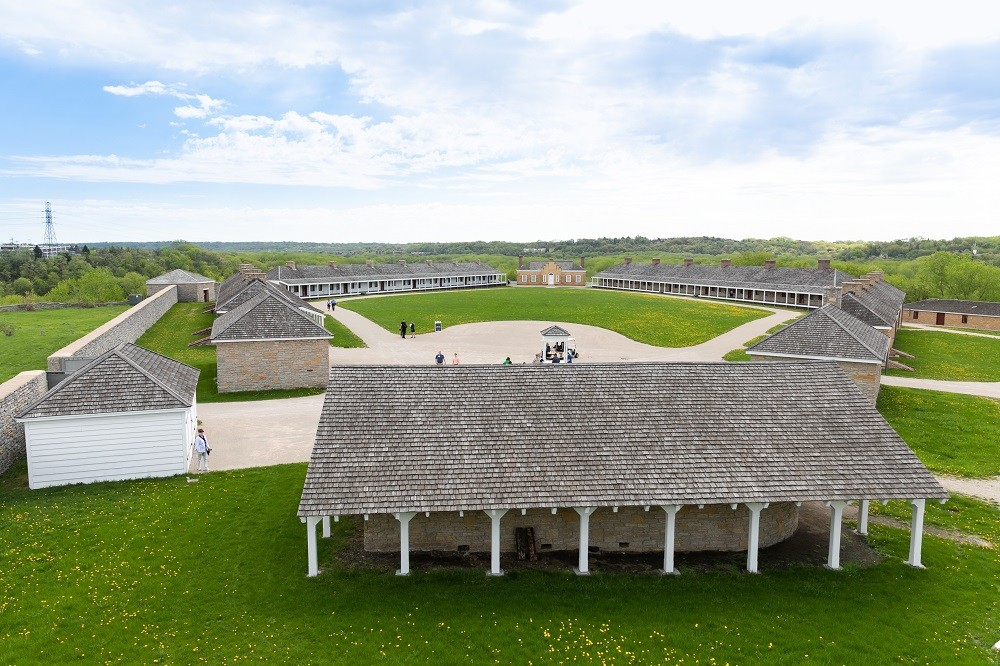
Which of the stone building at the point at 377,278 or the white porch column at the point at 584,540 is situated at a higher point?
the stone building at the point at 377,278

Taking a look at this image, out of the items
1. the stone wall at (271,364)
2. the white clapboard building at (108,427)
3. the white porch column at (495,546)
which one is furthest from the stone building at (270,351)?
the white porch column at (495,546)

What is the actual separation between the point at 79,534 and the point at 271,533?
4.97m

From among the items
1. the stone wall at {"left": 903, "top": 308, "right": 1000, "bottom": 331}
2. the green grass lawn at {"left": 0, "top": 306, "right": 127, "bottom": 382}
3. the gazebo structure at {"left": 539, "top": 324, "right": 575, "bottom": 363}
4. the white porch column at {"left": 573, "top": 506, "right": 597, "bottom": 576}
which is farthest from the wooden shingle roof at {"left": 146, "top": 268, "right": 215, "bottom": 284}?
the stone wall at {"left": 903, "top": 308, "right": 1000, "bottom": 331}

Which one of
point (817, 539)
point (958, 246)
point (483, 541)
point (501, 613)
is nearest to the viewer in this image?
point (501, 613)

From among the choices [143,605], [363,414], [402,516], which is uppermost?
[363,414]

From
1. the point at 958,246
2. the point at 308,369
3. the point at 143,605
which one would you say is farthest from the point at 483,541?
the point at 958,246

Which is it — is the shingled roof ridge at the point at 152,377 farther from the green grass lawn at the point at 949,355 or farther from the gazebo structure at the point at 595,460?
the green grass lawn at the point at 949,355

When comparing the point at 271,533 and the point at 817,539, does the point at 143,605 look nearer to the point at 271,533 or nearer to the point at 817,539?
the point at 271,533

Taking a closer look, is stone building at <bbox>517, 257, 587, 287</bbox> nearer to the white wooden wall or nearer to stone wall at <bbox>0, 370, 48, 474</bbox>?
stone wall at <bbox>0, 370, 48, 474</bbox>

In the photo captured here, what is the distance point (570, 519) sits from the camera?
1598 centimetres

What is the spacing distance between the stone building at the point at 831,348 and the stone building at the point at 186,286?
65.1 metres

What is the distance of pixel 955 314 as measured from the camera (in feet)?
203

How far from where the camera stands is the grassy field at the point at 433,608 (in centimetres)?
1220

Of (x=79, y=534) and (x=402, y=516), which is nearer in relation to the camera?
(x=402, y=516)
